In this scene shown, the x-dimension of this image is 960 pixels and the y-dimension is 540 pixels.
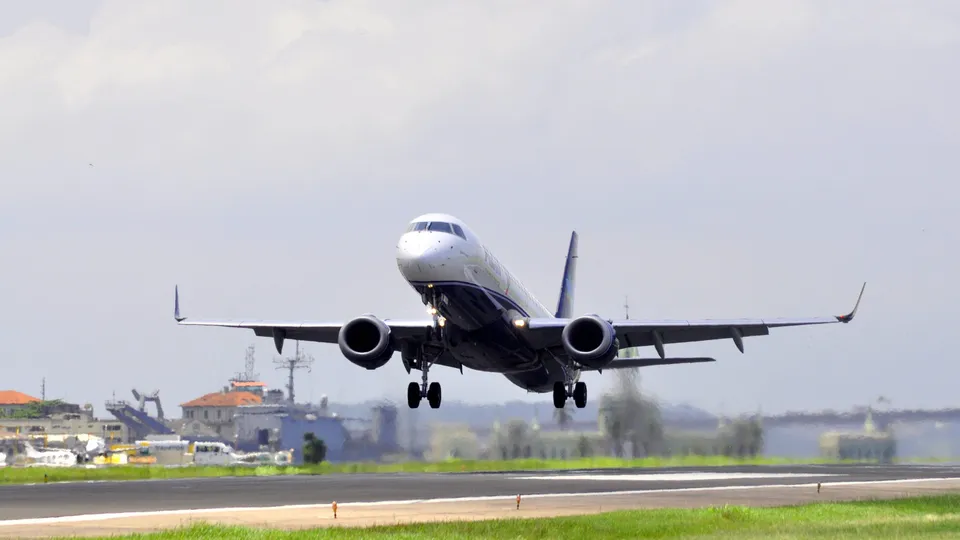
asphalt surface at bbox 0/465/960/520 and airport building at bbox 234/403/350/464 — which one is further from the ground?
airport building at bbox 234/403/350/464

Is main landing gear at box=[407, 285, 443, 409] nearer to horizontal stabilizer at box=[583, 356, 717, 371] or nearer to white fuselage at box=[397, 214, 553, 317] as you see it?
white fuselage at box=[397, 214, 553, 317]

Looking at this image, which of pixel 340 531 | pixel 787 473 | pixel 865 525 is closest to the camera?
pixel 340 531

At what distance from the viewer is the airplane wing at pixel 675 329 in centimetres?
4162

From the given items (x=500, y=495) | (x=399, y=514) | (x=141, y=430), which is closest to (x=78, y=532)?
(x=399, y=514)

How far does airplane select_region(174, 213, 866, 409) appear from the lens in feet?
122

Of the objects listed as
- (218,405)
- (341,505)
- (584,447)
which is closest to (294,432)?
(584,447)

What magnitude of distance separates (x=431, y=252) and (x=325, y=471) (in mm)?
29130

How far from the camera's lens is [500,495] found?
3841 cm

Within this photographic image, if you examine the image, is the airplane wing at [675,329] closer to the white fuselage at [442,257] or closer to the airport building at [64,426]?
the white fuselage at [442,257]

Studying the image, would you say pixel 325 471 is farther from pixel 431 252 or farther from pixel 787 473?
pixel 431 252

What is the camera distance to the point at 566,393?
4816 centimetres

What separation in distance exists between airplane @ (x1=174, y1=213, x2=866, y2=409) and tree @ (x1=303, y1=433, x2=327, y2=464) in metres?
23.9

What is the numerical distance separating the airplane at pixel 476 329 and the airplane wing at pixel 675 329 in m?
0.04

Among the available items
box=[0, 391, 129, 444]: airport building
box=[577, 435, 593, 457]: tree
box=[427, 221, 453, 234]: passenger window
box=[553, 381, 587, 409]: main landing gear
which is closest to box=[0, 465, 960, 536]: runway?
box=[553, 381, 587, 409]: main landing gear
